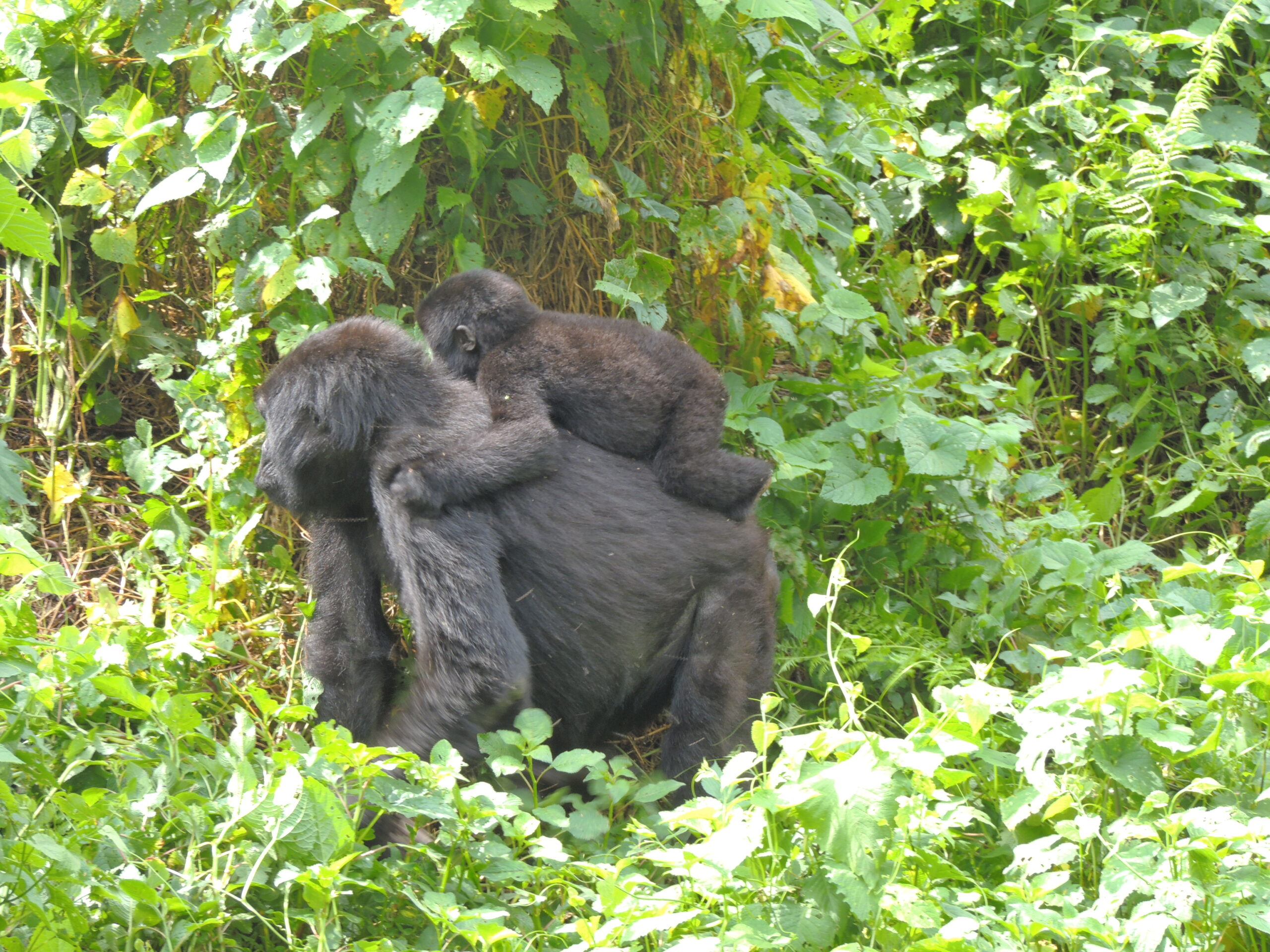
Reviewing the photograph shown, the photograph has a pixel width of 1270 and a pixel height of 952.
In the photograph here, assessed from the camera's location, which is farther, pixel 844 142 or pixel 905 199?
pixel 905 199

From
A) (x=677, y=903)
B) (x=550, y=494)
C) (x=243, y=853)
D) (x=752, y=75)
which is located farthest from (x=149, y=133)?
(x=677, y=903)

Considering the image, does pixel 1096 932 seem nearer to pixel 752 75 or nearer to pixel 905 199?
pixel 752 75

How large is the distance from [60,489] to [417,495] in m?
1.45

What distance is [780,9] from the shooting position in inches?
125

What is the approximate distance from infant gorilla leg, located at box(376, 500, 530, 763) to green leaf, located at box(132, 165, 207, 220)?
118 centimetres

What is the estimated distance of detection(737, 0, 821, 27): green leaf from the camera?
314 cm

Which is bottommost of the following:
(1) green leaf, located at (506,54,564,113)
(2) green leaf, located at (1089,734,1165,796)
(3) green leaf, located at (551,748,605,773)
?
(3) green leaf, located at (551,748,605,773)

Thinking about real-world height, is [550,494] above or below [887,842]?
above

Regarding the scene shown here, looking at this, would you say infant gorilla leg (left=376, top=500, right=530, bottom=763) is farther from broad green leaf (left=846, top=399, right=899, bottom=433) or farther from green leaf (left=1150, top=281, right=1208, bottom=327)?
green leaf (left=1150, top=281, right=1208, bottom=327)

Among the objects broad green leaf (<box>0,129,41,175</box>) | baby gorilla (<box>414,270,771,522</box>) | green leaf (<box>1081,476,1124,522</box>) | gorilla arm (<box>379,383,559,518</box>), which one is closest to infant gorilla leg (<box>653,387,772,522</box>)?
baby gorilla (<box>414,270,771,522</box>)

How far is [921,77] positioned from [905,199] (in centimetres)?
66

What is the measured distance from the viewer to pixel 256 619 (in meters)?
3.36

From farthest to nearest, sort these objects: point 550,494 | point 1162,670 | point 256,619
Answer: point 256,619 → point 550,494 → point 1162,670

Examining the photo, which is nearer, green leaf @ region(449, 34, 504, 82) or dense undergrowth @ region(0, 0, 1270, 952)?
dense undergrowth @ region(0, 0, 1270, 952)
